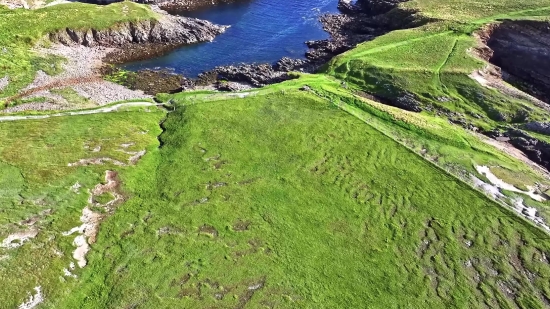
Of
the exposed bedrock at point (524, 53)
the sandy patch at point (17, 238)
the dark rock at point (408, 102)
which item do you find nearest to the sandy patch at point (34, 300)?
the sandy patch at point (17, 238)

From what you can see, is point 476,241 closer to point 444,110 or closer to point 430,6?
point 444,110

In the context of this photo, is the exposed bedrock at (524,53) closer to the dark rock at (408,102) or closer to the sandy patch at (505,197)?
the dark rock at (408,102)

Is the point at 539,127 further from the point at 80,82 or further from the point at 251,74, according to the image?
the point at 80,82

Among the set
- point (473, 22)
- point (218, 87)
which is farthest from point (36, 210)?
point (473, 22)

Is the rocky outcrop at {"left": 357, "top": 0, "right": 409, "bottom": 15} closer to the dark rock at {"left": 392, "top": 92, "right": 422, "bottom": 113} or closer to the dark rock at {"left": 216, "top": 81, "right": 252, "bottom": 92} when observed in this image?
the dark rock at {"left": 392, "top": 92, "right": 422, "bottom": 113}

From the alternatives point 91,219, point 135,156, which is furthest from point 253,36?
point 91,219
